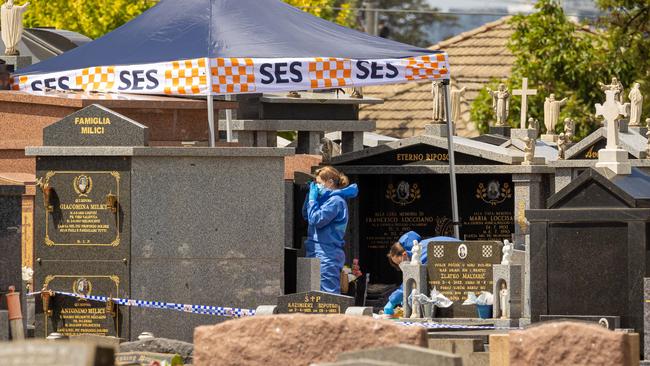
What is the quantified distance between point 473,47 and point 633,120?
19761mm

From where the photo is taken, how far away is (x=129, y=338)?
576 inches

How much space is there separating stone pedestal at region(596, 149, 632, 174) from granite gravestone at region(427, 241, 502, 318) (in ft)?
3.96

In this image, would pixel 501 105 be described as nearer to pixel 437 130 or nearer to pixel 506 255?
pixel 437 130

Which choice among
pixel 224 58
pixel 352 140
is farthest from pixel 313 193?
pixel 352 140

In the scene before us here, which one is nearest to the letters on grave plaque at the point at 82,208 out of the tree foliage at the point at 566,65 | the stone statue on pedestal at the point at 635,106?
the stone statue on pedestal at the point at 635,106

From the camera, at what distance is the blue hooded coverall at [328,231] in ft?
55.1

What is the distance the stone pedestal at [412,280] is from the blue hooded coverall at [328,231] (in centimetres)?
116

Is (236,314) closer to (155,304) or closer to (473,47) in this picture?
(155,304)

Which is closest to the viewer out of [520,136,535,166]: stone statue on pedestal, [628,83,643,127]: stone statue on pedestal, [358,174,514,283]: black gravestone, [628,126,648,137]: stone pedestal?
[520,136,535,166]: stone statue on pedestal

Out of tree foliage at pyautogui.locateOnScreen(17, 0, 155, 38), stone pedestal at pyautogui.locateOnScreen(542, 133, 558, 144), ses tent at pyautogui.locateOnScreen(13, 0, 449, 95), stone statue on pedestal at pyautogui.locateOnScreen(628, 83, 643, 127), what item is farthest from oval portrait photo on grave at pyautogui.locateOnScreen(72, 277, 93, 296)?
tree foliage at pyautogui.locateOnScreen(17, 0, 155, 38)

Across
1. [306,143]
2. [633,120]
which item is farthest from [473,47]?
[306,143]

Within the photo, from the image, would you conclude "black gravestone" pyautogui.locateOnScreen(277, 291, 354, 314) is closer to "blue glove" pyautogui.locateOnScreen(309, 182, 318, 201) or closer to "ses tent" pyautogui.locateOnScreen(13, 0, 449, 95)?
"blue glove" pyautogui.locateOnScreen(309, 182, 318, 201)

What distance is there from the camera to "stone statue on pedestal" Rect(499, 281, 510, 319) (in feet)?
50.1

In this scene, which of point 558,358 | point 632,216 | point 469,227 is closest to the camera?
point 558,358
